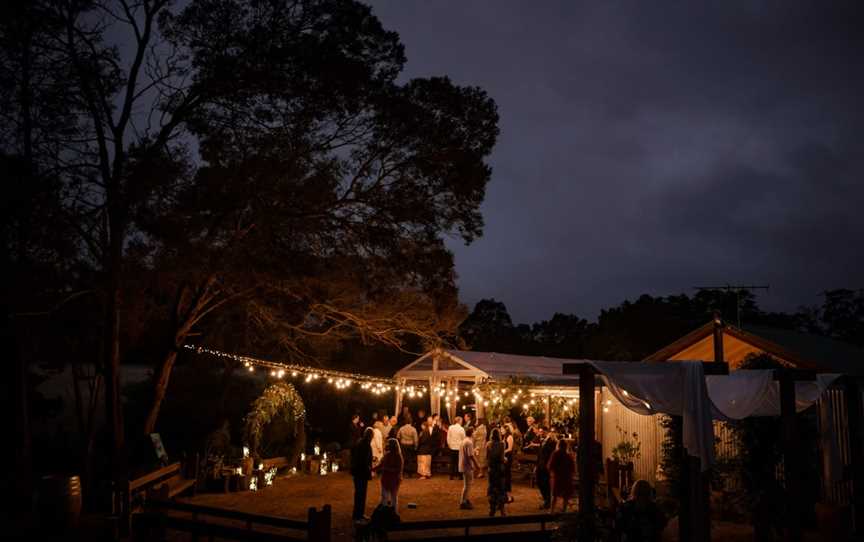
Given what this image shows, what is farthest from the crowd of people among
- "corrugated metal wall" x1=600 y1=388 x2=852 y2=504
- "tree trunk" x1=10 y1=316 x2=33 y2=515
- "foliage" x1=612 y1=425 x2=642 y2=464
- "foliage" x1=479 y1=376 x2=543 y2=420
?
"tree trunk" x1=10 y1=316 x2=33 y2=515

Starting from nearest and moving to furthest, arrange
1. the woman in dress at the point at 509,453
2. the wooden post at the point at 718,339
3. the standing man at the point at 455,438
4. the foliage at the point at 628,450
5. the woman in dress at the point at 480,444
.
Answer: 1. the wooden post at the point at 718,339
2. the woman in dress at the point at 509,453
3. the woman in dress at the point at 480,444
4. the foliage at the point at 628,450
5. the standing man at the point at 455,438

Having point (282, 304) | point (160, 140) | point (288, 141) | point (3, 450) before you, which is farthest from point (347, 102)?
point (3, 450)

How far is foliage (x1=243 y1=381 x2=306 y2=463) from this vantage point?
51.6ft

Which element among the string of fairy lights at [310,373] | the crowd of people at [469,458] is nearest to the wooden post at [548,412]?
the crowd of people at [469,458]

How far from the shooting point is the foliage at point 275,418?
1573 centimetres

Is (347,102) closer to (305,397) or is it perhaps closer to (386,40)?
(386,40)

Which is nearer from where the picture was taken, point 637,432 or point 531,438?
point 637,432

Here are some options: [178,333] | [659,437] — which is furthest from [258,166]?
[659,437]

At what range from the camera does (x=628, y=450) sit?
1589cm

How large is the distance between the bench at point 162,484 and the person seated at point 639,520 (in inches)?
253

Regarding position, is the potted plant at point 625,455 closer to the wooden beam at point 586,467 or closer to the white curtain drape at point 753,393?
the white curtain drape at point 753,393

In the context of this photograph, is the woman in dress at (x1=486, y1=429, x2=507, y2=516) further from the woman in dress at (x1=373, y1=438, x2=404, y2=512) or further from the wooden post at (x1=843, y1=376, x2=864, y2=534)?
the wooden post at (x1=843, y1=376, x2=864, y2=534)

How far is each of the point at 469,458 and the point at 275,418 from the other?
5717 millimetres

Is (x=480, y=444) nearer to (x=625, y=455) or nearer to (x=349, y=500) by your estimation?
(x=625, y=455)
